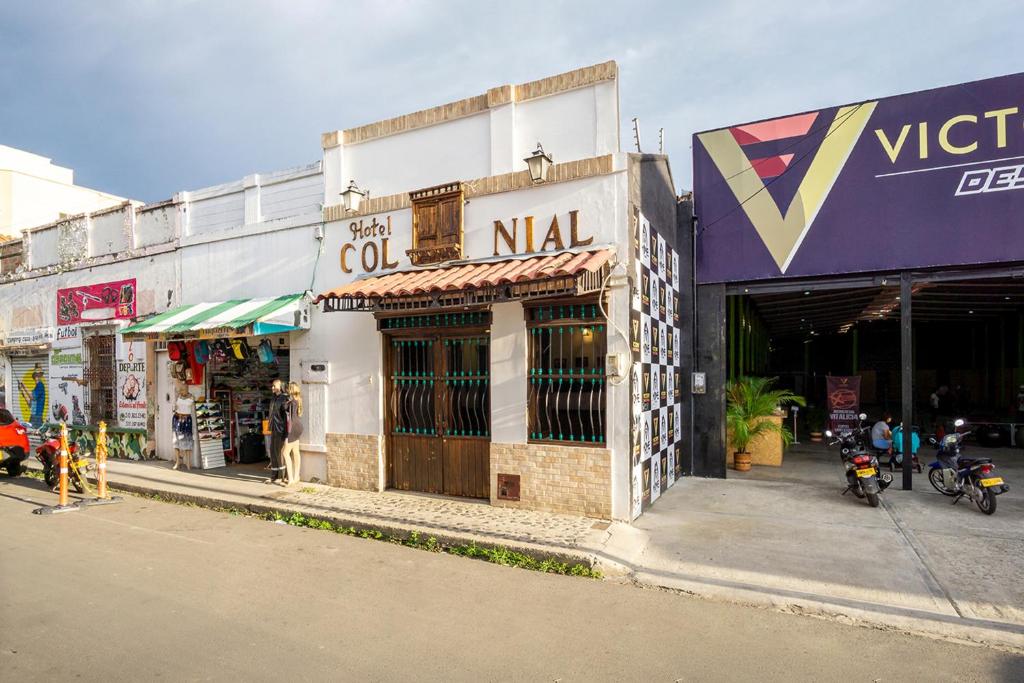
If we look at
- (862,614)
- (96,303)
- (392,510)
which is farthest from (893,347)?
(96,303)

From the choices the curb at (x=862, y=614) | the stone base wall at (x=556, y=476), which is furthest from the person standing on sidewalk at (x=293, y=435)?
the curb at (x=862, y=614)

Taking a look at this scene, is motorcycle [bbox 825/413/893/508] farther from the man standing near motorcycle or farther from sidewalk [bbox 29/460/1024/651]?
the man standing near motorcycle

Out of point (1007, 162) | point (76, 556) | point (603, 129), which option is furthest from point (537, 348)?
point (1007, 162)

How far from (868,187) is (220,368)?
39.7ft

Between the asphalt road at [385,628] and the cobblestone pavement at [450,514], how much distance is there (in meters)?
0.59

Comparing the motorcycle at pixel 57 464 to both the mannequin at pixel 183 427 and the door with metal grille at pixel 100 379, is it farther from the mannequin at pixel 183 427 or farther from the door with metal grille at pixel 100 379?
the door with metal grille at pixel 100 379

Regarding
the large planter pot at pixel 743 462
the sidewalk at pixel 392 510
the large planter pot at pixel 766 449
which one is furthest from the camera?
the large planter pot at pixel 766 449

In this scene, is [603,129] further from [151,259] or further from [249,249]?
[151,259]

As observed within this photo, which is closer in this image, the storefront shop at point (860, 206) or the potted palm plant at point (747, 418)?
the storefront shop at point (860, 206)

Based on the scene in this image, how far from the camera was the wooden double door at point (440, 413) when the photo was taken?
26.1 feet

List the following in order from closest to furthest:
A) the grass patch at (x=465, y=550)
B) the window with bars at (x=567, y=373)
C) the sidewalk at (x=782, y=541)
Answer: the sidewalk at (x=782, y=541), the grass patch at (x=465, y=550), the window with bars at (x=567, y=373)

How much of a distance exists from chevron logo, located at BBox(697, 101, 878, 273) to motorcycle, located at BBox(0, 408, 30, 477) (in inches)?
541

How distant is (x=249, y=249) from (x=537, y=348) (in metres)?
6.13

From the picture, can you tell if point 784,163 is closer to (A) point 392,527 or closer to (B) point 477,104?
(B) point 477,104
